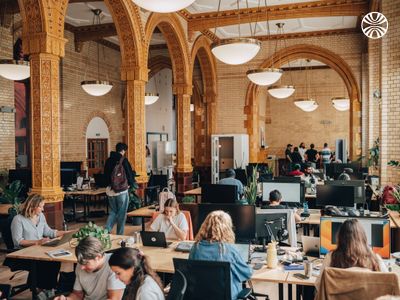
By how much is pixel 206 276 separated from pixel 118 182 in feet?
15.0

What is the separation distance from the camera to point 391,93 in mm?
7172

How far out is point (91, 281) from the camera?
3.30m

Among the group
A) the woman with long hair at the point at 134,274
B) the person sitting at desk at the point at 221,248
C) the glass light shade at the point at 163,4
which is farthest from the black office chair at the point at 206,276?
the glass light shade at the point at 163,4

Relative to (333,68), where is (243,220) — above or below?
below

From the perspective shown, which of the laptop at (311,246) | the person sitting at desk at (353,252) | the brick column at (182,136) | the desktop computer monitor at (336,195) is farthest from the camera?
the brick column at (182,136)

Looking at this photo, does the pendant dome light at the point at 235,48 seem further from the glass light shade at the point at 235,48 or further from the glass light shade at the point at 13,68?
the glass light shade at the point at 13,68

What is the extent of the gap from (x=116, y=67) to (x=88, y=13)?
4.12 meters

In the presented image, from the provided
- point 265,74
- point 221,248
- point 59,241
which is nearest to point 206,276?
point 221,248

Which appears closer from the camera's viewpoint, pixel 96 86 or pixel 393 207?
pixel 393 207

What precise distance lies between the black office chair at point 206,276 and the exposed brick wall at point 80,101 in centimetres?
1045

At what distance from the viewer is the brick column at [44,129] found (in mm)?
6230

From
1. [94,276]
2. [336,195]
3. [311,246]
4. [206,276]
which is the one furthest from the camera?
[336,195]

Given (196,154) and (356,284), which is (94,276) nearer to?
(356,284)

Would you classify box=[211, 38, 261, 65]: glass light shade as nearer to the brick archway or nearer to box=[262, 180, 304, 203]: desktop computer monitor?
box=[262, 180, 304, 203]: desktop computer monitor
